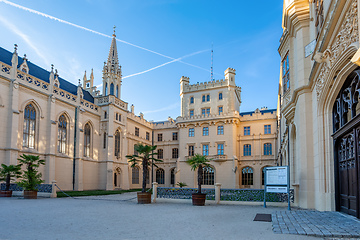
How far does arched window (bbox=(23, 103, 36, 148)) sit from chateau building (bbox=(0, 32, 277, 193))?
0.32ft

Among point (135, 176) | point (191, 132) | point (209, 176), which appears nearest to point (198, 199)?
point (209, 176)

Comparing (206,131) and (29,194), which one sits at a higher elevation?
(206,131)

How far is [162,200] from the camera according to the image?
725 inches

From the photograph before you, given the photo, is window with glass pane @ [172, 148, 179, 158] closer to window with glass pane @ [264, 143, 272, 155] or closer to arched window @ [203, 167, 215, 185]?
arched window @ [203, 167, 215, 185]

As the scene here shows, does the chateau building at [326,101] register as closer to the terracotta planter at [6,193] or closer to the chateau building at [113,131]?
the terracotta planter at [6,193]

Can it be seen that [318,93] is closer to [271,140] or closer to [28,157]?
[28,157]

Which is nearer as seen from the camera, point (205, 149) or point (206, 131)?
point (205, 149)

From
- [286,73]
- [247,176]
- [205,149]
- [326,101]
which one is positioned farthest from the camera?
[205,149]

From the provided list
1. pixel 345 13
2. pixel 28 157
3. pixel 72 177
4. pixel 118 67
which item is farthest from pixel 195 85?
pixel 345 13

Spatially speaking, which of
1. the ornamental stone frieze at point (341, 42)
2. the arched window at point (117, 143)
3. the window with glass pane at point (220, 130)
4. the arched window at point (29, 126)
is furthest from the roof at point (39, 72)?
the ornamental stone frieze at point (341, 42)

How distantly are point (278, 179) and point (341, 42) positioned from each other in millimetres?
7909

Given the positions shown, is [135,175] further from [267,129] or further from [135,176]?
[267,129]

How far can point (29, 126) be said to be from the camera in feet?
91.8

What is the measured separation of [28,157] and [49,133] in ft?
30.2
